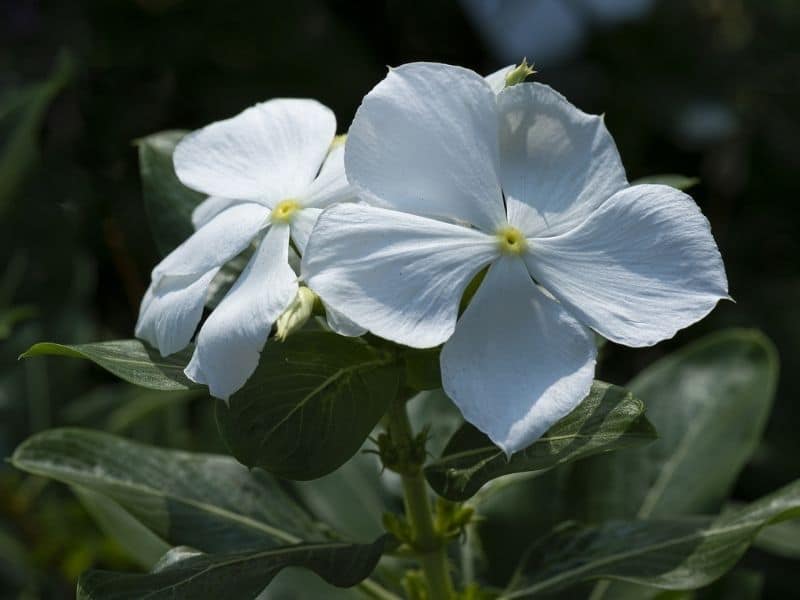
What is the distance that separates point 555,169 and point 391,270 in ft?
0.58

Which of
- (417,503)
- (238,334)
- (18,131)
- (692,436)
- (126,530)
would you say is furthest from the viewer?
(18,131)

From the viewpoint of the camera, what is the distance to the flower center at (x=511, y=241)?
0.94 meters

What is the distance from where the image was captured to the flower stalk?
1067mm

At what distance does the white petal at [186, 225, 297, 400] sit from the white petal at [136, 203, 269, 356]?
6 centimetres

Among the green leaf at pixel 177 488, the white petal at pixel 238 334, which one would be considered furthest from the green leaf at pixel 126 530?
the white petal at pixel 238 334

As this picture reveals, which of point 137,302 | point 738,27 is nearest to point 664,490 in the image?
point 137,302

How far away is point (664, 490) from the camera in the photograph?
4.83ft

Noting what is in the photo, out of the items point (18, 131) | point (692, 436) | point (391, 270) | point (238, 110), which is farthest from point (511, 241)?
point (238, 110)

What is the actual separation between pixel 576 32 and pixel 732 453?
1501 millimetres

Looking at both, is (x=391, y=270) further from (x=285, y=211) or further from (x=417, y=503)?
(x=417, y=503)

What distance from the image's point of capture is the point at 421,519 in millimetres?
1122

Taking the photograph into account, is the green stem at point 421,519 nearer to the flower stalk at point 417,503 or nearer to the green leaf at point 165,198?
the flower stalk at point 417,503

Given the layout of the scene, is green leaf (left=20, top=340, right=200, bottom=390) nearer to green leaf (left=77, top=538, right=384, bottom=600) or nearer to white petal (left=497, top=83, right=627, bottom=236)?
green leaf (left=77, top=538, right=384, bottom=600)

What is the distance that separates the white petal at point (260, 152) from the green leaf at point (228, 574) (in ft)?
1.05
